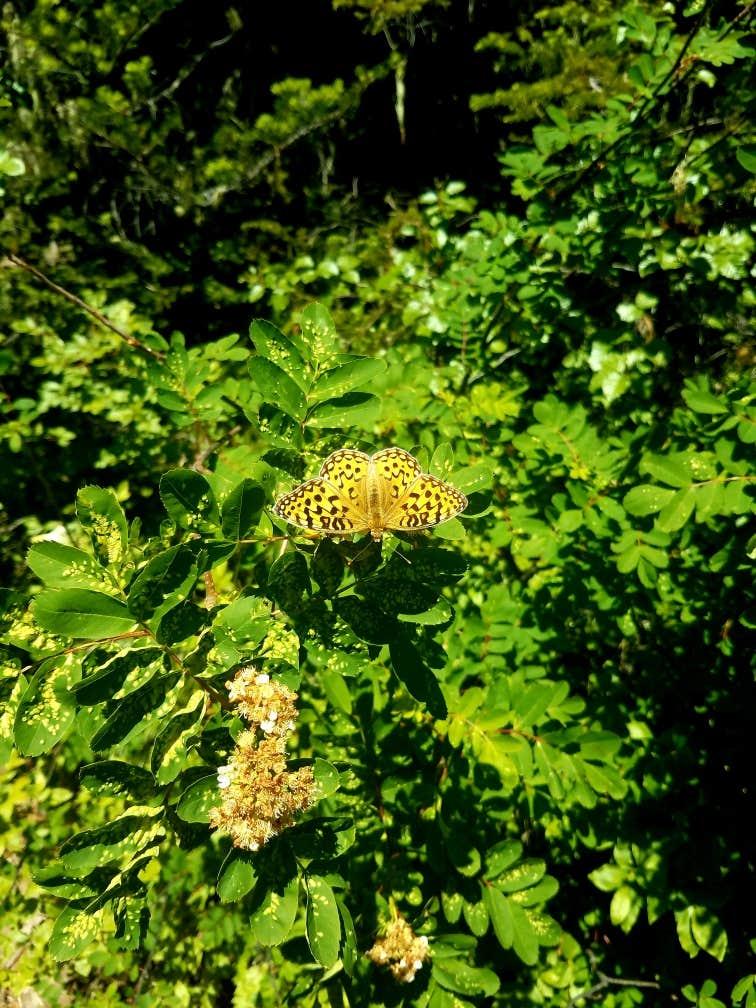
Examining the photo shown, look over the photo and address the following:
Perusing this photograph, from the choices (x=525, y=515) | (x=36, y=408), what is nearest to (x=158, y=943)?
(x=525, y=515)

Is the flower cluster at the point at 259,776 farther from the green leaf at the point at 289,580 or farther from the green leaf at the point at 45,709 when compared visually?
the green leaf at the point at 45,709

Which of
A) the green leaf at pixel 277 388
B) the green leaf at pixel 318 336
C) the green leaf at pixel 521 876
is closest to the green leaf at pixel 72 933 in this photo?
the green leaf at pixel 521 876

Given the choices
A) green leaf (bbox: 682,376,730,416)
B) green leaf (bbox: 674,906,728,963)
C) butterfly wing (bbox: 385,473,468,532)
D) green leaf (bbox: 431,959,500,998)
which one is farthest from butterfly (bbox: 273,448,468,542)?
green leaf (bbox: 674,906,728,963)

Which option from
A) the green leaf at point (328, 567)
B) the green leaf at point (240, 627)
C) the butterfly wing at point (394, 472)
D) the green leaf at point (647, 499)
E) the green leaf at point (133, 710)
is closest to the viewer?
the green leaf at point (133, 710)

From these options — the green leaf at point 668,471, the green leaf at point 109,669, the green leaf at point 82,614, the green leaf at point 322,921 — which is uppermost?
the green leaf at point 82,614

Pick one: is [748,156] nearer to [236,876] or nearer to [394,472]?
[394,472]

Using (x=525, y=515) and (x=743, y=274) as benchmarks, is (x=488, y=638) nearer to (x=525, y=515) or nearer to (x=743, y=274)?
(x=525, y=515)
